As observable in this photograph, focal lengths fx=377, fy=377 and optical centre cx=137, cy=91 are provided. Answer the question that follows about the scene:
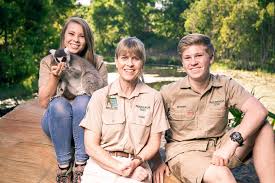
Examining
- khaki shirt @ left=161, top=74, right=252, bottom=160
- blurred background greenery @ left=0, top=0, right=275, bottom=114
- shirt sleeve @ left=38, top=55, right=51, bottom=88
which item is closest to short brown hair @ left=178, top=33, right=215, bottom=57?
khaki shirt @ left=161, top=74, right=252, bottom=160

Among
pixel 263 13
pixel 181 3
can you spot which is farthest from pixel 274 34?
pixel 181 3

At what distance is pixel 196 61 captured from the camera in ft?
8.00

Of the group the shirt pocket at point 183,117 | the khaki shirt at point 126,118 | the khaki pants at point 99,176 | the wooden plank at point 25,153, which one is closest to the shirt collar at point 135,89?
the khaki shirt at point 126,118

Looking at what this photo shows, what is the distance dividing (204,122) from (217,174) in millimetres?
472

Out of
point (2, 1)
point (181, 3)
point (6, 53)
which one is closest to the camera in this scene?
point (2, 1)

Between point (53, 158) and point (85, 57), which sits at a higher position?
point (85, 57)

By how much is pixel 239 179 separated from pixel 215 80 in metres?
2.02

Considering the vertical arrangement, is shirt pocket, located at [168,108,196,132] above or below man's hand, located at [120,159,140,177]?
above

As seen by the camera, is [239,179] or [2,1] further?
[2,1]

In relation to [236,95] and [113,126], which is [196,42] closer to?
[236,95]

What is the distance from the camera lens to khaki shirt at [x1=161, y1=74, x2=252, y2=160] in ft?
8.31

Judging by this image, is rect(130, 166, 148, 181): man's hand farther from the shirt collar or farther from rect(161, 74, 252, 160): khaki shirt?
the shirt collar

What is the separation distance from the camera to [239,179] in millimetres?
4180

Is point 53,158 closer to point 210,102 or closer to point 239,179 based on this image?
point 210,102
